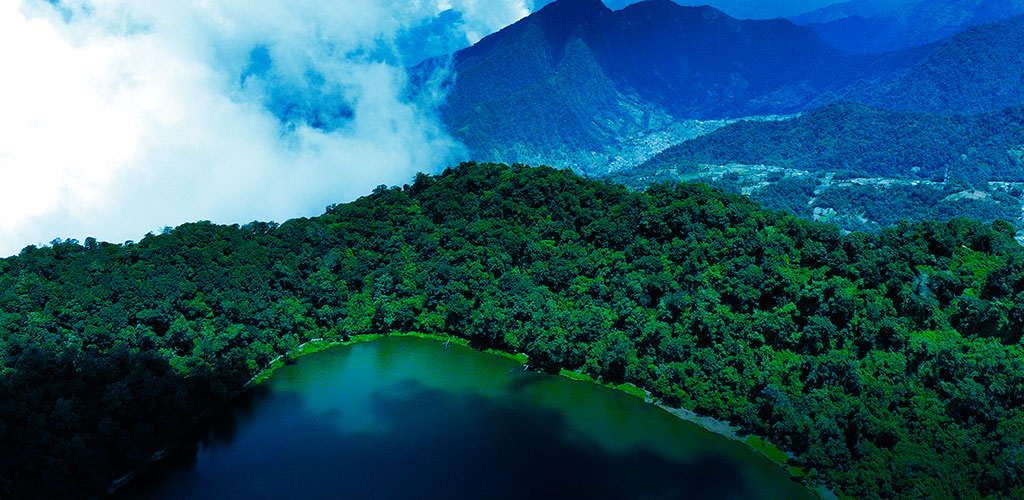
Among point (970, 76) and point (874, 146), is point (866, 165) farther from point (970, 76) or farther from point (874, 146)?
point (970, 76)

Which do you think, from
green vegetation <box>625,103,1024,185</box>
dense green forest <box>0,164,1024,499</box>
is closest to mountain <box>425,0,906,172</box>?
green vegetation <box>625,103,1024,185</box>

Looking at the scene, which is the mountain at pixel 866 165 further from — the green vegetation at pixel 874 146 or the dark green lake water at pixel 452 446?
the dark green lake water at pixel 452 446

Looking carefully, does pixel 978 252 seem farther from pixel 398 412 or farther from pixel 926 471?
pixel 398 412

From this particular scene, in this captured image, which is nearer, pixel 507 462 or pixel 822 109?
pixel 507 462

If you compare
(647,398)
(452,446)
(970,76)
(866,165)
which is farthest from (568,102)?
(452,446)

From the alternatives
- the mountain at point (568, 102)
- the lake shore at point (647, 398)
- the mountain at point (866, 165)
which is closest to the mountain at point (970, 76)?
the mountain at point (568, 102)

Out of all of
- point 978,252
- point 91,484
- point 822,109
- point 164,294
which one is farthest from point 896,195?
point 91,484

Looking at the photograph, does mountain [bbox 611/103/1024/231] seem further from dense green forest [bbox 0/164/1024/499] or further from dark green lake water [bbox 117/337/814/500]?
dark green lake water [bbox 117/337/814/500]
